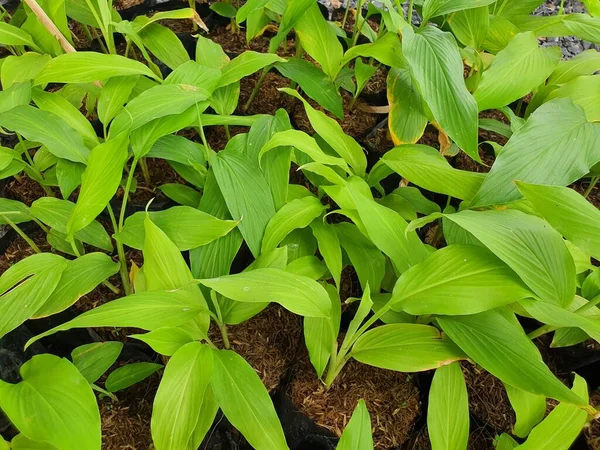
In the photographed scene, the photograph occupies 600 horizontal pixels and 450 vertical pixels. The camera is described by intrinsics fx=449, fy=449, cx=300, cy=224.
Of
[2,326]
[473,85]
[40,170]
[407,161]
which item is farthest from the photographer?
[473,85]

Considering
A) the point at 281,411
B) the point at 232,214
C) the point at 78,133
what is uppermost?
the point at 78,133

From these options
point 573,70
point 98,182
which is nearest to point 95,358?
point 98,182

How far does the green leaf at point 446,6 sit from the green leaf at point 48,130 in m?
0.74

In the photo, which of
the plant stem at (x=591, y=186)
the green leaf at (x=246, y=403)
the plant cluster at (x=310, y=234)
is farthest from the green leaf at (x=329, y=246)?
the plant stem at (x=591, y=186)

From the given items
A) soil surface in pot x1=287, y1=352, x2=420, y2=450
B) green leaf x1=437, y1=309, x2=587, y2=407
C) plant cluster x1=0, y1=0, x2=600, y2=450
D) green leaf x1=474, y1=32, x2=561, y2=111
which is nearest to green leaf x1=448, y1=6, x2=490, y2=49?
plant cluster x1=0, y1=0, x2=600, y2=450

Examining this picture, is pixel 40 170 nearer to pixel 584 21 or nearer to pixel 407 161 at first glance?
pixel 407 161

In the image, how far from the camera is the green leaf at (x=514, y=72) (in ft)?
2.93

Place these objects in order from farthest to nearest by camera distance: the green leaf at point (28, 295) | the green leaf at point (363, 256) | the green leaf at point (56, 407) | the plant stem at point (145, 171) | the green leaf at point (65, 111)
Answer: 1. the plant stem at point (145, 171)
2. the green leaf at point (65, 111)
3. the green leaf at point (363, 256)
4. the green leaf at point (28, 295)
5. the green leaf at point (56, 407)

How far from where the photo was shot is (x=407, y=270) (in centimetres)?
65

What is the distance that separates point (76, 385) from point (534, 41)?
1067 millimetres

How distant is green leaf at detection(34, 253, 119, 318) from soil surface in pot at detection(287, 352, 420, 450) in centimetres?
37

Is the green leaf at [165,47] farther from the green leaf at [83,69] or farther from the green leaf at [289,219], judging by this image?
the green leaf at [289,219]

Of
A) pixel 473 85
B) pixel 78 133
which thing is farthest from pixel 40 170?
pixel 473 85

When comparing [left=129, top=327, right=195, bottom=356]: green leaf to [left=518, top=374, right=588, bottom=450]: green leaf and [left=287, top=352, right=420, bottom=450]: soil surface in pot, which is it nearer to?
[left=287, top=352, right=420, bottom=450]: soil surface in pot
